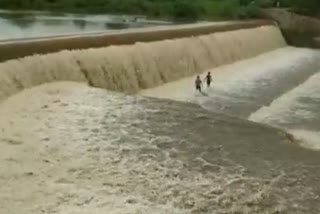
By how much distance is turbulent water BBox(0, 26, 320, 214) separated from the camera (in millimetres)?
5695

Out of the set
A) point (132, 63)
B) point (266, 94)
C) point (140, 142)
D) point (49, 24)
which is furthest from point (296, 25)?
point (140, 142)

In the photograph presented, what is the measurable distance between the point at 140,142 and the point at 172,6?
2164 centimetres

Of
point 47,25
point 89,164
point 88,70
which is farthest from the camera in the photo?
point 47,25

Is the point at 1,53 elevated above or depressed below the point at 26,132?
above

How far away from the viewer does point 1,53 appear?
941 centimetres

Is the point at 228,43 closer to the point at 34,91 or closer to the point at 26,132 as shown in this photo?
the point at 34,91

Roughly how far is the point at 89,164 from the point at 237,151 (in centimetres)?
181

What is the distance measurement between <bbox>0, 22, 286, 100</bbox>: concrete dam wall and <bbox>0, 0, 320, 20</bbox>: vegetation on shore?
992 centimetres

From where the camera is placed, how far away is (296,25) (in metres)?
24.9

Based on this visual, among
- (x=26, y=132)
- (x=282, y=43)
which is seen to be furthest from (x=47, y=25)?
(x=26, y=132)

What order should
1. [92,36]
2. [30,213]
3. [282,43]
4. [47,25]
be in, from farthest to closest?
1. [282,43]
2. [47,25]
3. [92,36]
4. [30,213]

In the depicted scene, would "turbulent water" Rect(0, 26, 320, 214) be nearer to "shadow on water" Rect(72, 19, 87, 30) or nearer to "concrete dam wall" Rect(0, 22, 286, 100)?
"concrete dam wall" Rect(0, 22, 286, 100)

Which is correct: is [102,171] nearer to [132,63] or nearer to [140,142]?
[140,142]

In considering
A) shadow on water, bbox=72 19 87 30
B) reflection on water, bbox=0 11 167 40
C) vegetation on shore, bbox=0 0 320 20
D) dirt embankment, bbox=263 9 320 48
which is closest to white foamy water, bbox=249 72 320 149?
reflection on water, bbox=0 11 167 40
